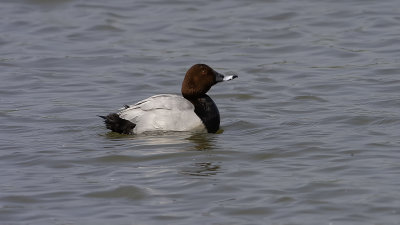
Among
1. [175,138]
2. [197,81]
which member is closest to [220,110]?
[197,81]

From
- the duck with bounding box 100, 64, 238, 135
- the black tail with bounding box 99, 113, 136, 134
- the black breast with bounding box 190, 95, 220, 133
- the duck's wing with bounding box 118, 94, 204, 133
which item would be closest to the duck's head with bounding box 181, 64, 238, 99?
the duck with bounding box 100, 64, 238, 135

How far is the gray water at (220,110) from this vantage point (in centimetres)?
657

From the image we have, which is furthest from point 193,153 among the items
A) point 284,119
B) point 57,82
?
point 57,82

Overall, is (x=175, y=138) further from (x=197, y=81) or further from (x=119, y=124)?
(x=197, y=81)

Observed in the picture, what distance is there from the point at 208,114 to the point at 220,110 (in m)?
1.30

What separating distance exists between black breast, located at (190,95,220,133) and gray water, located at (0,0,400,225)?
0.13m

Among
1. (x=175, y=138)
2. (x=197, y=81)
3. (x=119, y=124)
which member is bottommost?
(x=175, y=138)

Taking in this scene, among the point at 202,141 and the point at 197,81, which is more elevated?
the point at 197,81

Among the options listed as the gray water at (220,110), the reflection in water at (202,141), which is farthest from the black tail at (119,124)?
the reflection in water at (202,141)

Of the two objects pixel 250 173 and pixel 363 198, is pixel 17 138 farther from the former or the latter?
pixel 363 198

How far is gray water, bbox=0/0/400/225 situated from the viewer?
259 inches

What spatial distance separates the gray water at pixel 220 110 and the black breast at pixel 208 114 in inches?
5.0

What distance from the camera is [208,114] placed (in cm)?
909

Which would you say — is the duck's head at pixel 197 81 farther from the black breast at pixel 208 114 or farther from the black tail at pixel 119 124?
the black tail at pixel 119 124
